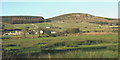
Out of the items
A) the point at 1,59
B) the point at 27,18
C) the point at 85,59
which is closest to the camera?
the point at 1,59

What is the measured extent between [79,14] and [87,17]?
320 cm

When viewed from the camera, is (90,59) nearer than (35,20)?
Yes

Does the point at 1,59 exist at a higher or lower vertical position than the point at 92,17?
lower

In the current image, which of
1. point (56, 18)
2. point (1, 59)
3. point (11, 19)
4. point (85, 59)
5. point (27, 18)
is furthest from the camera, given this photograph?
point (56, 18)

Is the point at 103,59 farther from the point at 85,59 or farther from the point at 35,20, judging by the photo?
→ the point at 35,20

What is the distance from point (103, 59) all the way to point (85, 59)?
3.86ft

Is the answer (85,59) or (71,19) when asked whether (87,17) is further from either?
(85,59)

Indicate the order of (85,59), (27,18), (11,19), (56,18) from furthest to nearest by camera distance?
(56,18)
(27,18)
(11,19)
(85,59)

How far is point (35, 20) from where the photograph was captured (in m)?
49.7

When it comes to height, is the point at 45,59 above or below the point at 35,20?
below

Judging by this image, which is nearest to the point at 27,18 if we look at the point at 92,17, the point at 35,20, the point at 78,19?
the point at 35,20

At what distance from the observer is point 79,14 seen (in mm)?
66938

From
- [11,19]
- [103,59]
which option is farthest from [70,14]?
[103,59]

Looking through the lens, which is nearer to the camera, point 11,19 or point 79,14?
point 11,19
